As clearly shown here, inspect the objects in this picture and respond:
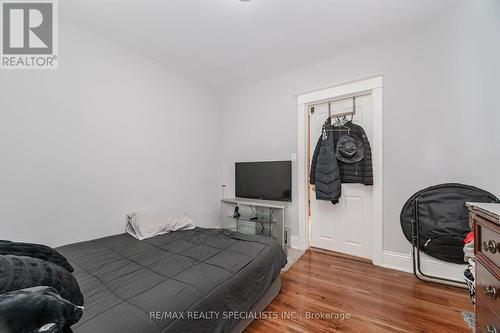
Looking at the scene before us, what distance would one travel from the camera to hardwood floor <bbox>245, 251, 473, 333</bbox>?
141 cm

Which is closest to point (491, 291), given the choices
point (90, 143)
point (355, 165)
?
point (355, 165)

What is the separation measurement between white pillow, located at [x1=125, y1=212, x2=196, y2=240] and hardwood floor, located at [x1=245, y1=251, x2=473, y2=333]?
1.28 metres

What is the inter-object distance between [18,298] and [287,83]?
3.07 meters

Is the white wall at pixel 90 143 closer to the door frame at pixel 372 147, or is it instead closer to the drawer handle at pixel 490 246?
the door frame at pixel 372 147

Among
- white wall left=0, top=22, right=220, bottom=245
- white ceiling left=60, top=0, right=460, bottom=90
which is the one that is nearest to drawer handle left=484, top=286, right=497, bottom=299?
white ceiling left=60, top=0, right=460, bottom=90

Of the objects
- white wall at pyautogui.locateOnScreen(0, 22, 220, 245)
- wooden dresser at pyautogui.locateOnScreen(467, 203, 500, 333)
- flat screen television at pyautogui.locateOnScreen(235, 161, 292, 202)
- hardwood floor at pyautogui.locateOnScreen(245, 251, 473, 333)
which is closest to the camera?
wooden dresser at pyautogui.locateOnScreen(467, 203, 500, 333)

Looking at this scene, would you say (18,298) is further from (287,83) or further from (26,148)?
(287,83)

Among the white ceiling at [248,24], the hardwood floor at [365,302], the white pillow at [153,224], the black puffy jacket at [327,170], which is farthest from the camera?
the black puffy jacket at [327,170]

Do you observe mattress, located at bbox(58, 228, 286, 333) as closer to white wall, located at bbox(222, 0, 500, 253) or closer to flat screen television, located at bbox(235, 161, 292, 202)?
flat screen television, located at bbox(235, 161, 292, 202)

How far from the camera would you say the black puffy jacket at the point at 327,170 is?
8.09 ft

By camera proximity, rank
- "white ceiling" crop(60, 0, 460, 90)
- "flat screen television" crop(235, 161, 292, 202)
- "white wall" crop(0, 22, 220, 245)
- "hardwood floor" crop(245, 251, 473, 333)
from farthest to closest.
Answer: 1. "flat screen television" crop(235, 161, 292, 202)
2. "white ceiling" crop(60, 0, 460, 90)
3. "white wall" crop(0, 22, 220, 245)
4. "hardwood floor" crop(245, 251, 473, 333)
